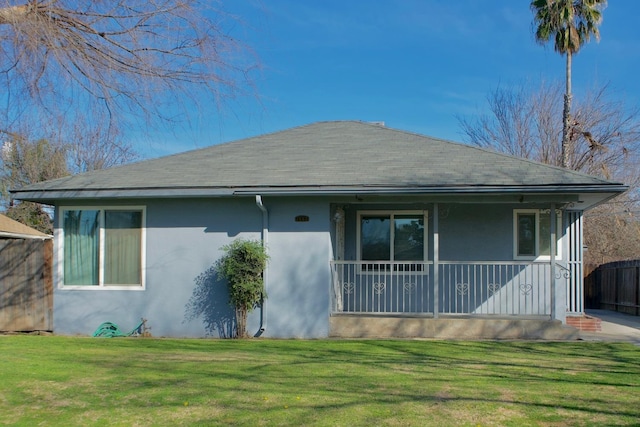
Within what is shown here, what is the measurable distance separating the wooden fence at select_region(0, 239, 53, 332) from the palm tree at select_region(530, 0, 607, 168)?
17.5 meters

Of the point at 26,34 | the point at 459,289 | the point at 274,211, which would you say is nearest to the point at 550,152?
the point at 459,289

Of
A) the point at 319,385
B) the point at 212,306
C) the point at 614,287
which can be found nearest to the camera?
the point at 319,385

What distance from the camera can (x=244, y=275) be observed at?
11.6 metres

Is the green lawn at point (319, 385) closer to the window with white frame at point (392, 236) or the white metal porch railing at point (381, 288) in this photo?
the white metal porch railing at point (381, 288)

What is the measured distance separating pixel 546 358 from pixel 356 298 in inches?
183

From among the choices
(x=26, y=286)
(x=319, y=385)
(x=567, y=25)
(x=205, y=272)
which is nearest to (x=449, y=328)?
(x=205, y=272)

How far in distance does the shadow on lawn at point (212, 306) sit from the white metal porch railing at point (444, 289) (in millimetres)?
2080

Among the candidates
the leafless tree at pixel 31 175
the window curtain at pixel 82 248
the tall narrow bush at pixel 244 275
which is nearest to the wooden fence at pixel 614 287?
the tall narrow bush at pixel 244 275

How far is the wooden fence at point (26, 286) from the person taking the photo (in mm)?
12805

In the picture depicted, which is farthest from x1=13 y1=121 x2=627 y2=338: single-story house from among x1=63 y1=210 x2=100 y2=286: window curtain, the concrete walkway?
the concrete walkway

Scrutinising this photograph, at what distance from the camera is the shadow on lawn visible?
1209cm

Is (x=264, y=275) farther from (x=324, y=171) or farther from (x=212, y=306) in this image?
(x=324, y=171)

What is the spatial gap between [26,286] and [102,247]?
1859 millimetres

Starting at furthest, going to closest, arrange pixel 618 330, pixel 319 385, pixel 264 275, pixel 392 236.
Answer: pixel 618 330 < pixel 392 236 < pixel 264 275 < pixel 319 385
